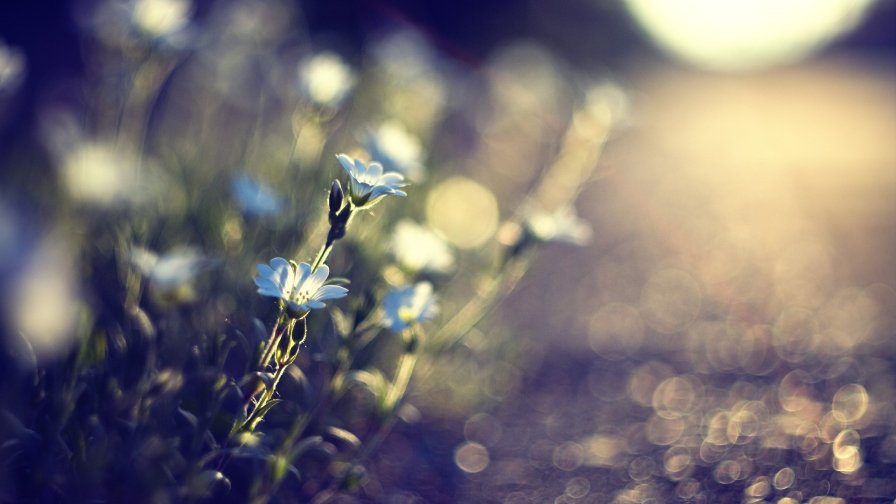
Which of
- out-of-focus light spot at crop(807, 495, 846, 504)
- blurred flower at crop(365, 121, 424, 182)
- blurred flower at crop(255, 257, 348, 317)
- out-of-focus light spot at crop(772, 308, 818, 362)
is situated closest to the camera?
blurred flower at crop(255, 257, 348, 317)

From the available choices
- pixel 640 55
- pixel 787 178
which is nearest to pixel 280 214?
pixel 787 178

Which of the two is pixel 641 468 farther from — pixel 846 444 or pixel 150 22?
pixel 150 22

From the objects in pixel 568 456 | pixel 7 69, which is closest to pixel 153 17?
pixel 7 69

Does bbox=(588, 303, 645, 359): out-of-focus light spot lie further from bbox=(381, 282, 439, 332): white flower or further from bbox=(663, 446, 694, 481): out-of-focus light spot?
bbox=(381, 282, 439, 332): white flower

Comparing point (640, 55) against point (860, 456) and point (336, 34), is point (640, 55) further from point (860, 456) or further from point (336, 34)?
point (860, 456)

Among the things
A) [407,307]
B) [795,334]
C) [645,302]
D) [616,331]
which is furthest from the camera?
[645,302]

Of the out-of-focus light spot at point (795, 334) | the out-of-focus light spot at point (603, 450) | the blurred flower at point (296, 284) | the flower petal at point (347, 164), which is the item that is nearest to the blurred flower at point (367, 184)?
the flower petal at point (347, 164)

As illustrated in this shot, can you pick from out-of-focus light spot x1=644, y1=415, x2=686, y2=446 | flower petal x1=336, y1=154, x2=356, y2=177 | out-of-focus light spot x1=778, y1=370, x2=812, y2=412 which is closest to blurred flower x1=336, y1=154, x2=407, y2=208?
flower petal x1=336, y1=154, x2=356, y2=177
